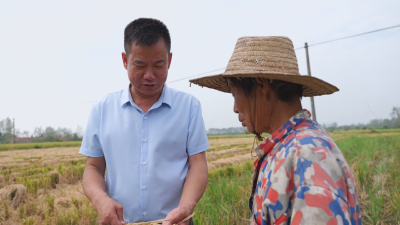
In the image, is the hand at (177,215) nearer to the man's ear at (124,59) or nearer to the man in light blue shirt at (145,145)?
the man in light blue shirt at (145,145)

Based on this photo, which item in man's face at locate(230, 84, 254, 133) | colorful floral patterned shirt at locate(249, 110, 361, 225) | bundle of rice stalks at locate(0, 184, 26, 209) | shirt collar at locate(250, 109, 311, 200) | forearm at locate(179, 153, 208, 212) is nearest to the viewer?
colorful floral patterned shirt at locate(249, 110, 361, 225)

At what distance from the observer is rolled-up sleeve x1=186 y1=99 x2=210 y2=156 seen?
6.23 ft

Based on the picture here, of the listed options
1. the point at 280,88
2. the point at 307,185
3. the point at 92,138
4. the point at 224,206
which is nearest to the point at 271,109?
the point at 280,88

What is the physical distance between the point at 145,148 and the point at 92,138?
14.5 inches

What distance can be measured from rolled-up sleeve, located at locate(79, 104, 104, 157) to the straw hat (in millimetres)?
966

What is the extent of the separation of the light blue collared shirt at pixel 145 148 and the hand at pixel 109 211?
0.12 m

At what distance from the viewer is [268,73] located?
127 centimetres

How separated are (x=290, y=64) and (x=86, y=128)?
1.36 m

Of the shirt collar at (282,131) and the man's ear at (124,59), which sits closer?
the shirt collar at (282,131)

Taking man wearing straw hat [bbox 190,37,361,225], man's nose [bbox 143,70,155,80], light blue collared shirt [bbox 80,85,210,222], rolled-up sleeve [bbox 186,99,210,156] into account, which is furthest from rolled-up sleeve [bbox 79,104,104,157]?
man wearing straw hat [bbox 190,37,361,225]

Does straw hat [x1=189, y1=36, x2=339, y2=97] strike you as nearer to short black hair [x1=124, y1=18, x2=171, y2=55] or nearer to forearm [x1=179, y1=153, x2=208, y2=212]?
short black hair [x1=124, y1=18, x2=171, y2=55]

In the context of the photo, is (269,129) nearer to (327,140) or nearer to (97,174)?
(327,140)

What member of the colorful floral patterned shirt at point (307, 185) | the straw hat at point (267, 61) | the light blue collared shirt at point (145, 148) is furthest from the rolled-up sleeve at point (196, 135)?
the colorful floral patterned shirt at point (307, 185)

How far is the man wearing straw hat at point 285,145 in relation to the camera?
976 millimetres
